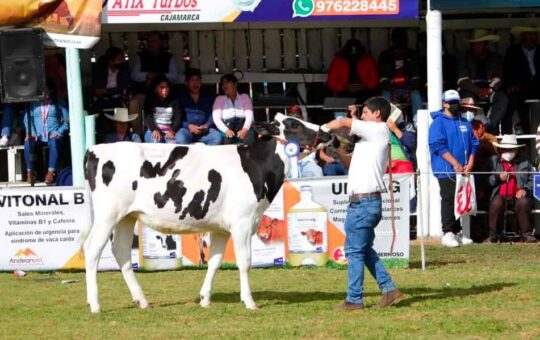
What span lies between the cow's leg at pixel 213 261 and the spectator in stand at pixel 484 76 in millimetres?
9179

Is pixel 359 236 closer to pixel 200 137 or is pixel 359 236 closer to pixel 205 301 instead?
pixel 205 301

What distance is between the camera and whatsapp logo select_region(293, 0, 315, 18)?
2041cm

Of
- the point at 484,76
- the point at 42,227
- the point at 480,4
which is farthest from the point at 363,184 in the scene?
the point at 484,76

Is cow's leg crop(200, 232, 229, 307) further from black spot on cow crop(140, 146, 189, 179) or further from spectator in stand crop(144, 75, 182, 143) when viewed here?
spectator in stand crop(144, 75, 182, 143)

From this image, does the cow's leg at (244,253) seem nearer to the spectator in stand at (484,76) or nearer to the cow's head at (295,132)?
the cow's head at (295,132)

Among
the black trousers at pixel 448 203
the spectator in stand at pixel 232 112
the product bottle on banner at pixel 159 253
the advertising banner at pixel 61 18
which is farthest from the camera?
the spectator in stand at pixel 232 112

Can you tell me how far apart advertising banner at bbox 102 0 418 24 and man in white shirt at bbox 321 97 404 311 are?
7579 millimetres

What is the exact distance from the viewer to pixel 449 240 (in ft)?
65.0

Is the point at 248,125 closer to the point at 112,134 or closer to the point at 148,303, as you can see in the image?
the point at 112,134

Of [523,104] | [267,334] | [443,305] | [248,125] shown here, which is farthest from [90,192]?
[523,104]

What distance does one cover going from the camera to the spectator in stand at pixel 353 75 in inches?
888

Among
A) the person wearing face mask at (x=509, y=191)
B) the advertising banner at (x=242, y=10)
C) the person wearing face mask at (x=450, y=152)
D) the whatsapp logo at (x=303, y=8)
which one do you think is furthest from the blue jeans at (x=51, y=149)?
the person wearing face mask at (x=509, y=191)

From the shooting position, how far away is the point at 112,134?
2173 cm

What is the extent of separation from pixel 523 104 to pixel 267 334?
38.4ft
